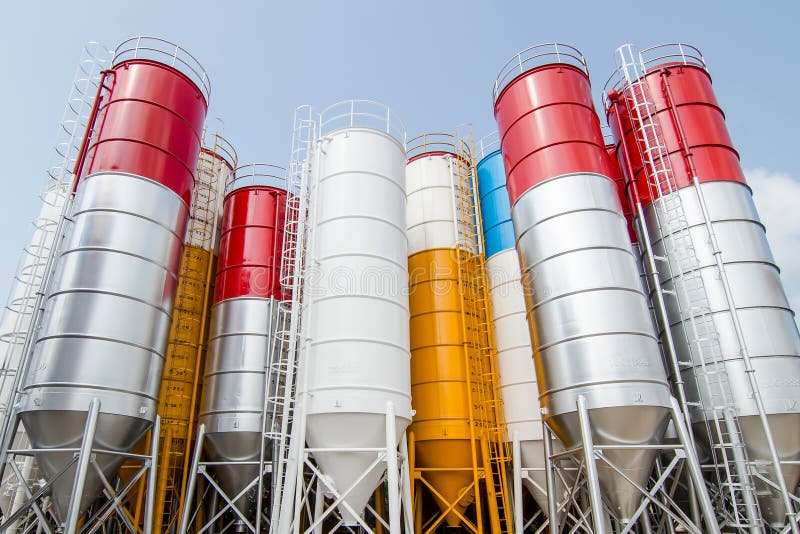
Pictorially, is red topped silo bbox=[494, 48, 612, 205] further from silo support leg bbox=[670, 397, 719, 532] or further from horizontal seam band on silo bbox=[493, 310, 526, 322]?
silo support leg bbox=[670, 397, 719, 532]

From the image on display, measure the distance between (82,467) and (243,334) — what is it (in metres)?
5.77

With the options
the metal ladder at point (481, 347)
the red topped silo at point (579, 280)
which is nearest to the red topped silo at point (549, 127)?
the red topped silo at point (579, 280)

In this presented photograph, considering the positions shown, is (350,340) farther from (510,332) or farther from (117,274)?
(510,332)

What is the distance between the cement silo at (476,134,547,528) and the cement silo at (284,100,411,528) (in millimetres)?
3732

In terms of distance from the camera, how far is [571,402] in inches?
330

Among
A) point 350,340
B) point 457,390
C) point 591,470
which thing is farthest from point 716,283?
point 350,340

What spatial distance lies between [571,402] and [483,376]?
15.1 feet

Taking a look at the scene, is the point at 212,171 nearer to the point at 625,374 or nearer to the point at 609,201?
the point at 609,201

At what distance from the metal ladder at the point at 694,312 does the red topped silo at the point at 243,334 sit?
8.44 meters

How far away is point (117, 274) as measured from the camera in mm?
9141

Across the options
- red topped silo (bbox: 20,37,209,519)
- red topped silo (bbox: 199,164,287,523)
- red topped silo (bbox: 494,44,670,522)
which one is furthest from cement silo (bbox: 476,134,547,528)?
red topped silo (bbox: 20,37,209,519)

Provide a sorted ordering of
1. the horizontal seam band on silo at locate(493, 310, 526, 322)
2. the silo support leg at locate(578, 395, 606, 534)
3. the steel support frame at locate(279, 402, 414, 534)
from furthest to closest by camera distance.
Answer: the horizontal seam band on silo at locate(493, 310, 526, 322) < the steel support frame at locate(279, 402, 414, 534) < the silo support leg at locate(578, 395, 606, 534)

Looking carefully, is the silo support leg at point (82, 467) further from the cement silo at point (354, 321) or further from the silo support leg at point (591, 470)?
the silo support leg at point (591, 470)

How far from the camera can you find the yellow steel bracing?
1163 cm
